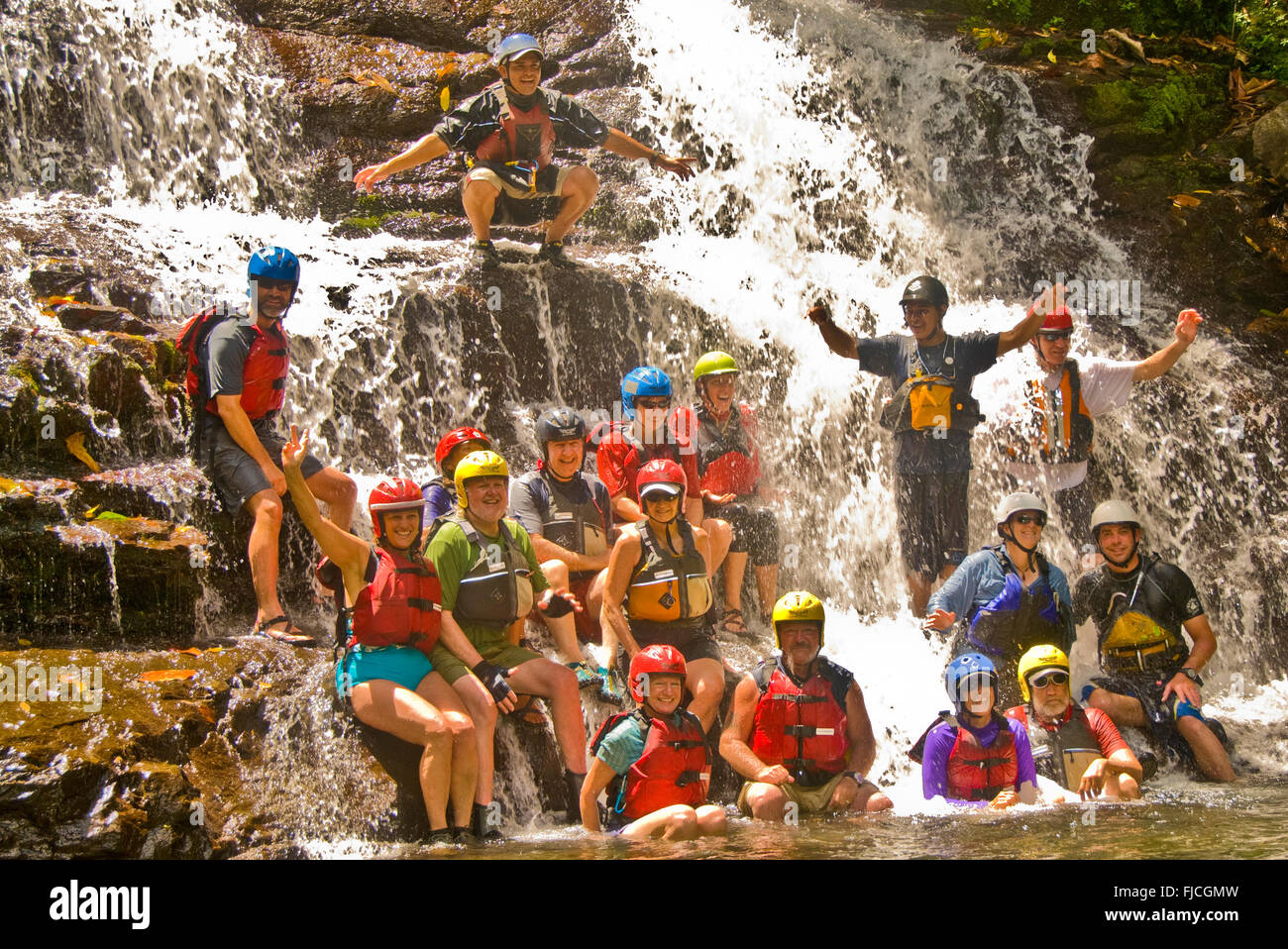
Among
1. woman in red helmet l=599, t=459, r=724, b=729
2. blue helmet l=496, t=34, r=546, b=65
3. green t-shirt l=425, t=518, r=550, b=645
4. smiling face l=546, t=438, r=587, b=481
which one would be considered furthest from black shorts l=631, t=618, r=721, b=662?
blue helmet l=496, t=34, r=546, b=65

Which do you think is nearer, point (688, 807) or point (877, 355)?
point (688, 807)

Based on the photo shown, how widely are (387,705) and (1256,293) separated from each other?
8151 millimetres

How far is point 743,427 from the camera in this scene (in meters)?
7.51

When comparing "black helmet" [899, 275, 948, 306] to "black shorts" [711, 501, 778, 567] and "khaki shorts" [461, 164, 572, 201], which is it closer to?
"black shorts" [711, 501, 778, 567]

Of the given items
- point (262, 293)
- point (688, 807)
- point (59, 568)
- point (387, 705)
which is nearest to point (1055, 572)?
point (688, 807)

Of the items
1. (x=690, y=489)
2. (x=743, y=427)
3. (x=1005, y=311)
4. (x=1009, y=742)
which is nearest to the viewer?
(x=1009, y=742)

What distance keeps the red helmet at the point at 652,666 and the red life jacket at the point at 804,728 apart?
53 cm

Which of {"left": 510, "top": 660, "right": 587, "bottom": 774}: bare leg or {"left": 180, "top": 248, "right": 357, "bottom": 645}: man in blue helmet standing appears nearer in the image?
{"left": 510, "top": 660, "right": 587, "bottom": 774}: bare leg

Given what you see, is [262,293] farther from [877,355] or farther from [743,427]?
[877,355]

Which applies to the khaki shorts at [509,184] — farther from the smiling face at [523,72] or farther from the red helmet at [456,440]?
the red helmet at [456,440]

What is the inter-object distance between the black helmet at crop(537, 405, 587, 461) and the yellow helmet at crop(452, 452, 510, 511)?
66cm

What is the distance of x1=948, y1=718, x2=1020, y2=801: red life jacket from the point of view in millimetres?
5762

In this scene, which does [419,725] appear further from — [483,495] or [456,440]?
[456,440]

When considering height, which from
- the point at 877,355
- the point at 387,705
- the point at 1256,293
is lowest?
the point at 387,705
